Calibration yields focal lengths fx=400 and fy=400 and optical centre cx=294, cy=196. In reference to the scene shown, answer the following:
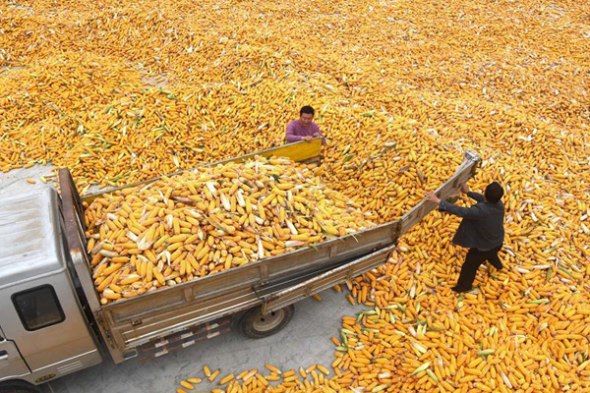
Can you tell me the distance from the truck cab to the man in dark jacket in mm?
4724

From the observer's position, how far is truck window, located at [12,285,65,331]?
13.1 feet

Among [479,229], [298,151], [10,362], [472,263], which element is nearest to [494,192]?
[479,229]

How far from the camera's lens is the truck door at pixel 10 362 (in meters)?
4.20

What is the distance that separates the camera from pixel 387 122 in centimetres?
866

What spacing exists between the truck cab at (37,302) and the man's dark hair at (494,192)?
5.25 m

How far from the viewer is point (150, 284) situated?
4492 mm

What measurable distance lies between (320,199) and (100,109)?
716cm

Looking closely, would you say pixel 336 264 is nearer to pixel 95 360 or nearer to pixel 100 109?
pixel 95 360

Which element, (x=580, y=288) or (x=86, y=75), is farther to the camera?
(x=86, y=75)

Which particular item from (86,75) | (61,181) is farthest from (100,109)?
(61,181)

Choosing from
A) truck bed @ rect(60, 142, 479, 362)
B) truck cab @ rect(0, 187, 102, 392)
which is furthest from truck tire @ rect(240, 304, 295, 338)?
truck cab @ rect(0, 187, 102, 392)

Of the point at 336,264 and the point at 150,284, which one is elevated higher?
the point at 150,284

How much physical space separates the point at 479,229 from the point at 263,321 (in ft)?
11.1

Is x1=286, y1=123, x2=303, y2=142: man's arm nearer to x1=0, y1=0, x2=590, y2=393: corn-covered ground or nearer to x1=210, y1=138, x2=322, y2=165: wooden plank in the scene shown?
x1=210, y1=138, x2=322, y2=165: wooden plank
